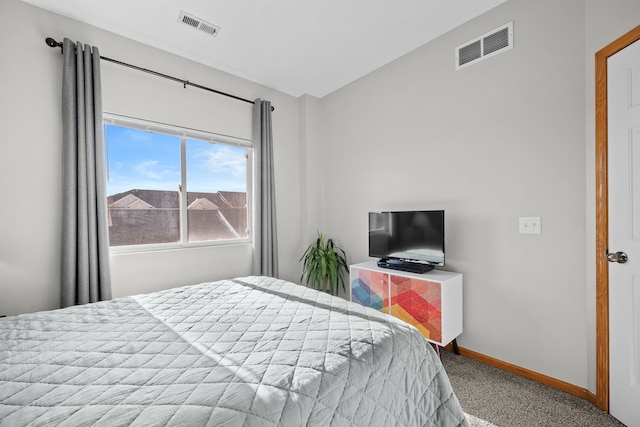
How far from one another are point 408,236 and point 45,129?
9.95ft

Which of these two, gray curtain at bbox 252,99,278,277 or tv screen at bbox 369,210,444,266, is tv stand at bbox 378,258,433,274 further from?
gray curtain at bbox 252,99,278,277

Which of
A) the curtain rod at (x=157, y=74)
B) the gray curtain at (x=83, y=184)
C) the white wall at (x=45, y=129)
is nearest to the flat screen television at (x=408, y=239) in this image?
the white wall at (x=45, y=129)

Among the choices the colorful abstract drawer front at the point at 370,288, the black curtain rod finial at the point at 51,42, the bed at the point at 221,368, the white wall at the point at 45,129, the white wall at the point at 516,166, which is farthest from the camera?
the colorful abstract drawer front at the point at 370,288

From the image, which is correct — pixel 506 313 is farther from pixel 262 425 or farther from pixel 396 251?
pixel 262 425

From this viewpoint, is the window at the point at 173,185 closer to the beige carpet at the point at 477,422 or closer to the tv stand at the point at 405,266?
the tv stand at the point at 405,266

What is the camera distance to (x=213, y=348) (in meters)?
1.16

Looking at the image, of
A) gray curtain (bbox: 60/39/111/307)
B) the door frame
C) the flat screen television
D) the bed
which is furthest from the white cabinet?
gray curtain (bbox: 60/39/111/307)

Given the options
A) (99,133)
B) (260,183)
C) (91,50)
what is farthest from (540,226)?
(91,50)

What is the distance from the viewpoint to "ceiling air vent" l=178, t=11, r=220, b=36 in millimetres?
2365

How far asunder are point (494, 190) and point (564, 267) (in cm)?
70

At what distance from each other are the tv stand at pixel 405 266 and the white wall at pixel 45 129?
1874 millimetres

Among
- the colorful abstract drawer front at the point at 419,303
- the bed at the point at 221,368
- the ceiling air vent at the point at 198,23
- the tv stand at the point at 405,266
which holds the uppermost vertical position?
the ceiling air vent at the point at 198,23

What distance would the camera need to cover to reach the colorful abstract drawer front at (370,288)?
2617 millimetres

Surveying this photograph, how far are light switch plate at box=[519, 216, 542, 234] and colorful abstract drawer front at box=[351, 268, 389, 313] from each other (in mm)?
1111
